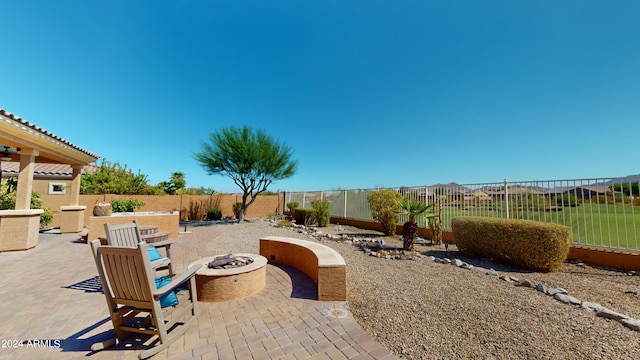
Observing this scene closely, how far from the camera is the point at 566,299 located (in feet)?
10.1

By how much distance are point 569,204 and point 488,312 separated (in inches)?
179

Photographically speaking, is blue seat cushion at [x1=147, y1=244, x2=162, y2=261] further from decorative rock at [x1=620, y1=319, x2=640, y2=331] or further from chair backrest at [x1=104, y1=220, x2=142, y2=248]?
decorative rock at [x1=620, y1=319, x2=640, y2=331]

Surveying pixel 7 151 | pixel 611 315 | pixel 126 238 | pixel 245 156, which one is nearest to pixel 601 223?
pixel 611 315

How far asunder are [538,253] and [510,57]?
651cm

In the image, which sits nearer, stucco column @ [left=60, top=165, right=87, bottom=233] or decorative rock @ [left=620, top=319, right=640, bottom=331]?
decorative rock @ [left=620, top=319, right=640, bottom=331]

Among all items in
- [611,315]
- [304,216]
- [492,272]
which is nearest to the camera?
[611,315]

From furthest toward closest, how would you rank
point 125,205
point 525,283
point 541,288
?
point 125,205
point 525,283
point 541,288

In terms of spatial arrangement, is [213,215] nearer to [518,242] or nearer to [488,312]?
[488,312]

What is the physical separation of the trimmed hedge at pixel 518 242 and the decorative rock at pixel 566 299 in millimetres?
A: 1478

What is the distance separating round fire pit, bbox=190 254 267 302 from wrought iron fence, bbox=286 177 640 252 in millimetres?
6690

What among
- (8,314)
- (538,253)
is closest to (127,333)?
(8,314)

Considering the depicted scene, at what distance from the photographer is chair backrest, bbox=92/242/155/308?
1947 mm

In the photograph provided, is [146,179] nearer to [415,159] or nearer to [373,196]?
[373,196]

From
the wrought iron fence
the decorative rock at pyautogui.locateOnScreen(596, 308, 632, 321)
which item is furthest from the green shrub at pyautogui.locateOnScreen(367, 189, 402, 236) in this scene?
the decorative rock at pyautogui.locateOnScreen(596, 308, 632, 321)
